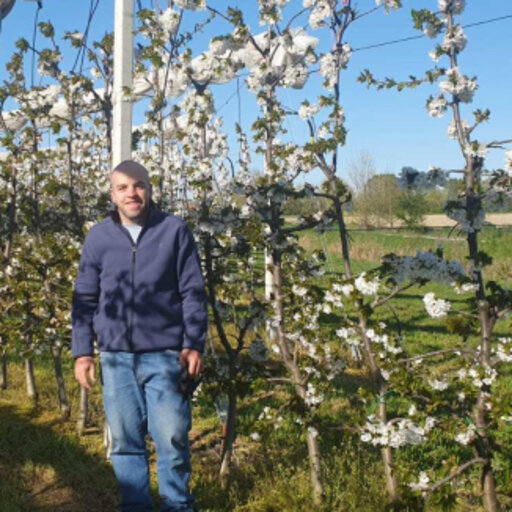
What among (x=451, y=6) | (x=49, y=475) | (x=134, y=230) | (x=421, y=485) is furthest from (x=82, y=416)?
(x=451, y=6)

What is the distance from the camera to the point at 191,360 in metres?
3.04

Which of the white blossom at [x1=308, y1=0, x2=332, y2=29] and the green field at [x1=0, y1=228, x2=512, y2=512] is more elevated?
the white blossom at [x1=308, y1=0, x2=332, y2=29]

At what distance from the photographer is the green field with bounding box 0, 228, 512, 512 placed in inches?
144

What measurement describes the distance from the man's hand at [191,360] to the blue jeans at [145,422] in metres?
0.05

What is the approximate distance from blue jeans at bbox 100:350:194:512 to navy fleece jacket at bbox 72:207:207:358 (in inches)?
3.8

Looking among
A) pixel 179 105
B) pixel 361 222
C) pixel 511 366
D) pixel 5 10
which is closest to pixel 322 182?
pixel 179 105

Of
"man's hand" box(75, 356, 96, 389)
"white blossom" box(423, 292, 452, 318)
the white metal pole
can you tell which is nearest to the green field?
"white blossom" box(423, 292, 452, 318)

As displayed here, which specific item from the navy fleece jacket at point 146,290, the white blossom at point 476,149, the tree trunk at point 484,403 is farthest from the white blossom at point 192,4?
the tree trunk at point 484,403

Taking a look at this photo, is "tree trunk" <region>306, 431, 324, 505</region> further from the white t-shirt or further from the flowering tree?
the white t-shirt

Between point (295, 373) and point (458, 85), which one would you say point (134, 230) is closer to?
point (295, 373)

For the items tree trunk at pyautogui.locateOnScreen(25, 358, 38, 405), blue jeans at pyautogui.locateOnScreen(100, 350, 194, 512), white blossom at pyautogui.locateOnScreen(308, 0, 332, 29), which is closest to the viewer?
blue jeans at pyautogui.locateOnScreen(100, 350, 194, 512)

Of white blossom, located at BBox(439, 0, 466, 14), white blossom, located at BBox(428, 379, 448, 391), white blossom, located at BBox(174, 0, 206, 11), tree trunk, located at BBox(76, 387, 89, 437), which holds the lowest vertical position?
tree trunk, located at BBox(76, 387, 89, 437)

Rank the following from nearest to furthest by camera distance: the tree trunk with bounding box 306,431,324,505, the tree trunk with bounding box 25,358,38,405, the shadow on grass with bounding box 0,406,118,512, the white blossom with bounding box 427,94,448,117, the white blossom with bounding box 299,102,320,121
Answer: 1. the white blossom with bounding box 427,94,448,117
2. the tree trunk with bounding box 306,431,324,505
3. the shadow on grass with bounding box 0,406,118,512
4. the white blossom with bounding box 299,102,320,121
5. the tree trunk with bounding box 25,358,38,405

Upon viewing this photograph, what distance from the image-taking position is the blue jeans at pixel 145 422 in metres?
3.07
